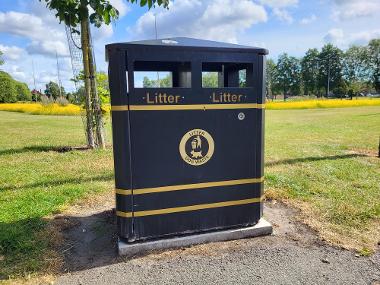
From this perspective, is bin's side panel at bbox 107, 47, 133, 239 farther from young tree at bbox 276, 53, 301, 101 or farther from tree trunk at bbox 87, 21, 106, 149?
young tree at bbox 276, 53, 301, 101

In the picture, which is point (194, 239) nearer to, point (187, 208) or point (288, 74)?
point (187, 208)

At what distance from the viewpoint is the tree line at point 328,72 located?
73.2 meters

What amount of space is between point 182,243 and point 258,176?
967 millimetres

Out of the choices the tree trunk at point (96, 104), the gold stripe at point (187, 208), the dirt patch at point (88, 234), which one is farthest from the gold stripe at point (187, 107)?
the tree trunk at point (96, 104)

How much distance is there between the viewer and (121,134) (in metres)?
3.19

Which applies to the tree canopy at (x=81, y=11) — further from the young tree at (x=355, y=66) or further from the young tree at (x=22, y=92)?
the young tree at (x=22, y=92)

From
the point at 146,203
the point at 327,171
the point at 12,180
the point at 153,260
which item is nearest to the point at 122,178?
the point at 146,203

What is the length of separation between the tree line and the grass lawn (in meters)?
64.6

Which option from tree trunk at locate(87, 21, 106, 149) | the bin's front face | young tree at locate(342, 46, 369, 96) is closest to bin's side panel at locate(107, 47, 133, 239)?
the bin's front face

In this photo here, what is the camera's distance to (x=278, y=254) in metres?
3.29

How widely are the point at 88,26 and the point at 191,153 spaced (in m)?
6.31

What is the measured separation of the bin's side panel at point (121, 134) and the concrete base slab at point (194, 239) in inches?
4.4

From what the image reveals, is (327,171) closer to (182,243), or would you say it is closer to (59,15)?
(182,243)

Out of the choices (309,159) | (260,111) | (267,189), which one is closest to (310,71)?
(309,159)
